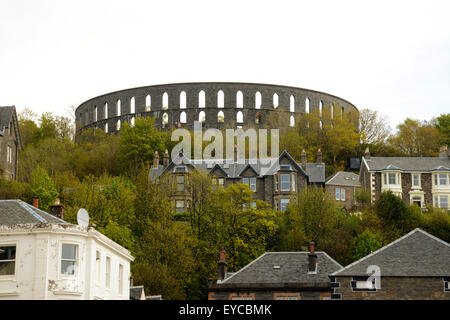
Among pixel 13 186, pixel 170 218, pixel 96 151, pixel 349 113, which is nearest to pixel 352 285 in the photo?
pixel 170 218

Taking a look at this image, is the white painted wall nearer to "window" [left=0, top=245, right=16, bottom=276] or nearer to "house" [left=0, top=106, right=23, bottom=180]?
"window" [left=0, top=245, right=16, bottom=276]

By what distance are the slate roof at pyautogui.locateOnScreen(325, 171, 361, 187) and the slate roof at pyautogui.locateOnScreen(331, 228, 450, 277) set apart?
29901 mm

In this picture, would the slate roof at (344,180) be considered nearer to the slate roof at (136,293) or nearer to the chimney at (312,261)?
the chimney at (312,261)

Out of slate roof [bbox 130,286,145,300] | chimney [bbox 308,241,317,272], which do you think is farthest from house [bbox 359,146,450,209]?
slate roof [bbox 130,286,145,300]

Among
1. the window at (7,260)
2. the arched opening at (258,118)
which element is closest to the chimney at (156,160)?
the arched opening at (258,118)

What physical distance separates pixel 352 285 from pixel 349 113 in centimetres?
6053

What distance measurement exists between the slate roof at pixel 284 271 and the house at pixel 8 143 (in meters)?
28.9

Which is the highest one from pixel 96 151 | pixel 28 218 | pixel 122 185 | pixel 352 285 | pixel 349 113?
pixel 349 113

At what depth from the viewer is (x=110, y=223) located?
160 feet

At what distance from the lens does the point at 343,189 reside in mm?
68625

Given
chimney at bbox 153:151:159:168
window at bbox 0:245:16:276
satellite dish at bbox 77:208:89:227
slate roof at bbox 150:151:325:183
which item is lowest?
window at bbox 0:245:16:276

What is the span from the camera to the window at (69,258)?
26.6 meters

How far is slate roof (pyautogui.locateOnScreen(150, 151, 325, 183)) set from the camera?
68344 mm

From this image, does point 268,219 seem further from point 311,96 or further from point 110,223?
point 311,96
